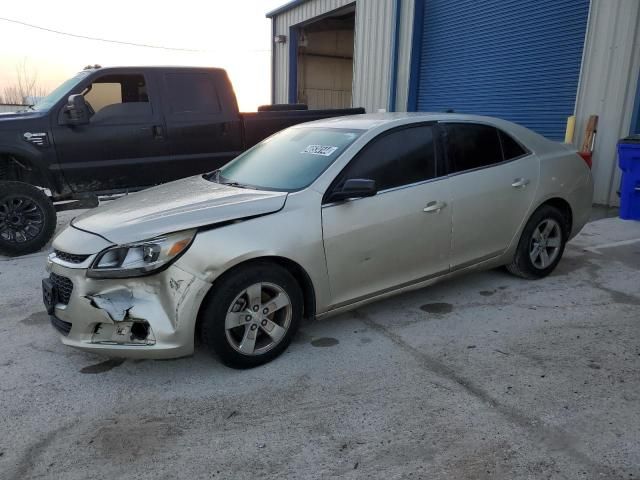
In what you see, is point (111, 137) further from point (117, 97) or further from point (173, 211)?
point (173, 211)

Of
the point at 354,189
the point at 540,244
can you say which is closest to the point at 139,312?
the point at 354,189

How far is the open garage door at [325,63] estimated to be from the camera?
18.4m

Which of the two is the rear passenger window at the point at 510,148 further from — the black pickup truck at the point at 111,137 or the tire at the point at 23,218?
the tire at the point at 23,218

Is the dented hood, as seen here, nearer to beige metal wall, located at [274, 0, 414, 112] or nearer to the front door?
the front door

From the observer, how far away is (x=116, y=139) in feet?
20.9

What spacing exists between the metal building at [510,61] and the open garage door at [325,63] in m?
2.43

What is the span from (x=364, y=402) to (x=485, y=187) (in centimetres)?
217

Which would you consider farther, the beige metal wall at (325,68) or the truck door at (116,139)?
the beige metal wall at (325,68)

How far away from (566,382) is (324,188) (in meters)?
1.92

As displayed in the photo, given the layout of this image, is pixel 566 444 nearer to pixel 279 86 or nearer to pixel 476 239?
pixel 476 239

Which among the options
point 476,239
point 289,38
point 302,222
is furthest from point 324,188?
point 289,38

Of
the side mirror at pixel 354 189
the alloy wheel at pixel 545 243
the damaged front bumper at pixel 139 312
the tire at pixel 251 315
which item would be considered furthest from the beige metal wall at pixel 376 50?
the damaged front bumper at pixel 139 312

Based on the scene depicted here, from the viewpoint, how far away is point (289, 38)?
17297 millimetres

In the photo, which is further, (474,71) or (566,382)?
(474,71)
